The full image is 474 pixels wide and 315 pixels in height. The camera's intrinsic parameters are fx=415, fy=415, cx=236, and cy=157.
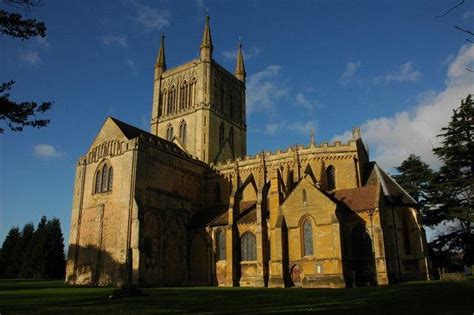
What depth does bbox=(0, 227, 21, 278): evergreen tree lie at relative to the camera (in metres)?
70.3

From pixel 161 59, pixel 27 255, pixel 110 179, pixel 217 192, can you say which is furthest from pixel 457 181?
pixel 27 255

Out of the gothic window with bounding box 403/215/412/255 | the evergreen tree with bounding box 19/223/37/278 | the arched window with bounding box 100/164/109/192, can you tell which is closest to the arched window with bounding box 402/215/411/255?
the gothic window with bounding box 403/215/412/255

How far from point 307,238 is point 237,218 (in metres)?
8.90

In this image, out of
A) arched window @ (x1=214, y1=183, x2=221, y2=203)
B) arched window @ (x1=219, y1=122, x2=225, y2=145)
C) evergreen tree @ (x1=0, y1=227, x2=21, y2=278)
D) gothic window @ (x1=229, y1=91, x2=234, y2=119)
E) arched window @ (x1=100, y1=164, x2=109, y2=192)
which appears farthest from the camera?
evergreen tree @ (x1=0, y1=227, x2=21, y2=278)

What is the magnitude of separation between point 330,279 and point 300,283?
9.62ft

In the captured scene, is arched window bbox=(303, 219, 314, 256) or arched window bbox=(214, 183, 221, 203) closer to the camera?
arched window bbox=(303, 219, 314, 256)

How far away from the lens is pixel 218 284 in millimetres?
40531

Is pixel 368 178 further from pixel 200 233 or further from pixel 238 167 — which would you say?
pixel 200 233

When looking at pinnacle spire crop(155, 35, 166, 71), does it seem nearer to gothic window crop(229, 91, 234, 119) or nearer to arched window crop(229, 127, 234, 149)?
gothic window crop(229, 91, 234, 119)

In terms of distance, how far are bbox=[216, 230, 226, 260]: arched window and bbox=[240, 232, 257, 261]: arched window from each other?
242 cm

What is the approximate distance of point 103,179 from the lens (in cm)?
4338

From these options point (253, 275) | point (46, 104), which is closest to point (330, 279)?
point (253, 275)

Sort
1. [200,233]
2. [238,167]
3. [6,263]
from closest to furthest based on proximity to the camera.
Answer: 1. [200,233]
2. [238,167]
3. [6,263]

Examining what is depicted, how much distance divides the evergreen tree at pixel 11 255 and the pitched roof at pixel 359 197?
57.9 meters
